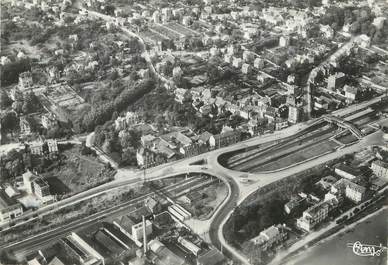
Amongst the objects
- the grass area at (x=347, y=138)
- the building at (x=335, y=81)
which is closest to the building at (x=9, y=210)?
the grass area at (x=347, y=138)

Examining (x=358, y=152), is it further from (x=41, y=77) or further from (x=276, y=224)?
(x=41, y=77)

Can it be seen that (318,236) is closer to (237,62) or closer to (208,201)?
(208,201)

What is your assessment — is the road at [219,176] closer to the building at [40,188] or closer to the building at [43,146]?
the building at [40,188]

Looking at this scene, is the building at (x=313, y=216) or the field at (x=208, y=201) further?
the field at (x=208, y=201)

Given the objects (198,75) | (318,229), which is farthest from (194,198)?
(198,75)

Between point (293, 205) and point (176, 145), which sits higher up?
point (293, 205)

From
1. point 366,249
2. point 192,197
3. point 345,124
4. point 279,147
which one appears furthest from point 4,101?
point 366,249
